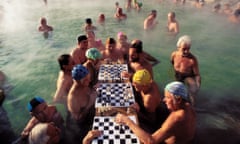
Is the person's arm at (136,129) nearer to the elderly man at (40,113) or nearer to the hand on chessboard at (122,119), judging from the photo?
the hand on chessboard at (122,119)

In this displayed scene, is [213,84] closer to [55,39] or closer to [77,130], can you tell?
[77,130]

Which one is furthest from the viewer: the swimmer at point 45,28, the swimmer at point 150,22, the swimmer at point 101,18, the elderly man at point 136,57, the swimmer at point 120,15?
the swimmer at point 120,15

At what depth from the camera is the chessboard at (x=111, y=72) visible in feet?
15.9

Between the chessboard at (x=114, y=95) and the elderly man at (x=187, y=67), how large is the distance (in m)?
2.23

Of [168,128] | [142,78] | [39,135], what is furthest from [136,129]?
[39,135]

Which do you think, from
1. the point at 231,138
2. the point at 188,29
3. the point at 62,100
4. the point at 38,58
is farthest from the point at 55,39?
the point at 231,138

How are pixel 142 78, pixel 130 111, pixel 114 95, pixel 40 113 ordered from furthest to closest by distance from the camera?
pixel 114 95 → pixel 40 113 → pixel 142 78 → pixel 130 111

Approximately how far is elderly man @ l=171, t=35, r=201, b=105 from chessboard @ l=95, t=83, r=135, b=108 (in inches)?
87.9

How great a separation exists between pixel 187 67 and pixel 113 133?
11.9 ft

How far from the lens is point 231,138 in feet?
16.7

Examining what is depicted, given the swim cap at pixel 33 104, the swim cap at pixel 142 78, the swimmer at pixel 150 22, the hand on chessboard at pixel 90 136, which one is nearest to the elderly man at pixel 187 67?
the swim cap at pixel 142 78

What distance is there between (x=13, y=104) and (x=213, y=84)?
6904 millimetres

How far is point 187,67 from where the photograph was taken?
19.9ft

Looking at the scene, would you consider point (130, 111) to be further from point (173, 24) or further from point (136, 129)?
point (173, 24)
